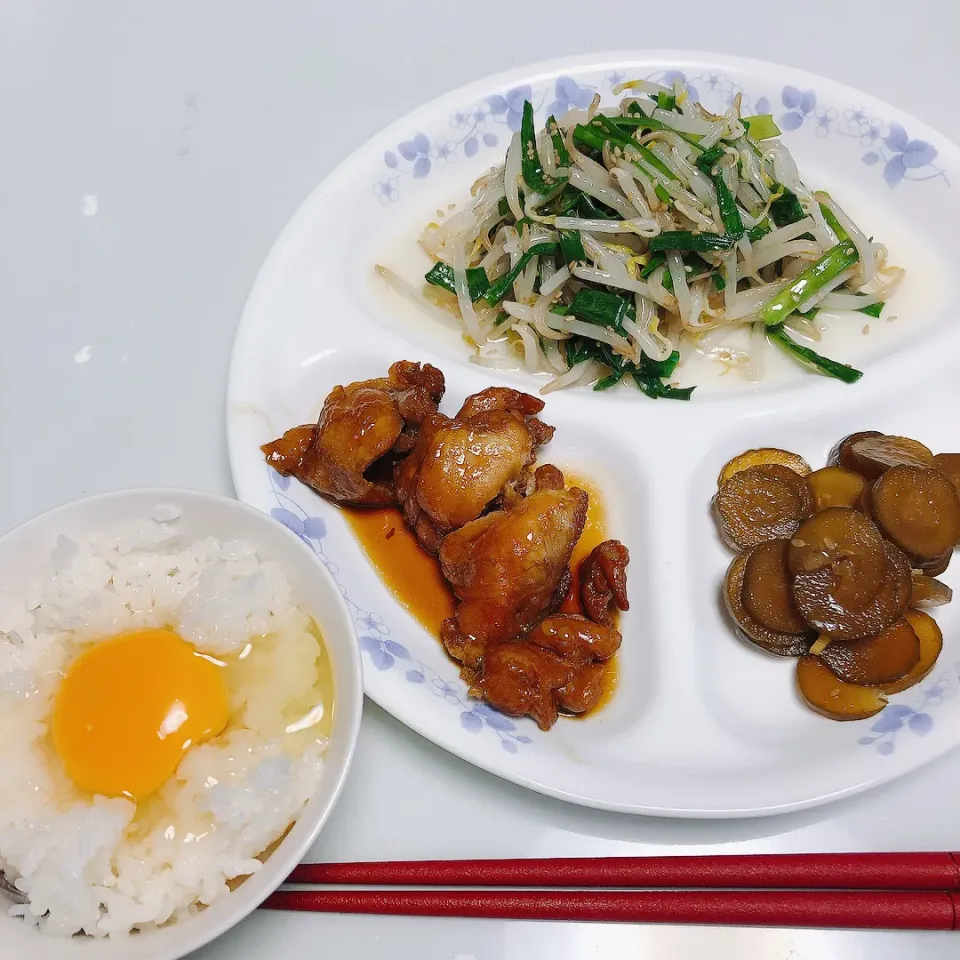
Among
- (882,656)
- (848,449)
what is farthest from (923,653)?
(848,449)

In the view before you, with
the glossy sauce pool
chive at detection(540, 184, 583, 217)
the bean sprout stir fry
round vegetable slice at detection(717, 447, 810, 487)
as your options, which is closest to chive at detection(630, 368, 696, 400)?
the bean sprout stir fry

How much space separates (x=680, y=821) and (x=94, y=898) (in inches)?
60.0

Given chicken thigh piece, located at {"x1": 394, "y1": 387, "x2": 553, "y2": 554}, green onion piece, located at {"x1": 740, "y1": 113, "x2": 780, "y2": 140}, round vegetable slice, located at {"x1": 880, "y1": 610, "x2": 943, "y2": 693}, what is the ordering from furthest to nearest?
A: 1. green onion piece, located at {"x1": 740, "y1": 113, "x2": 780, "y2": 140}
2. chicken thigh piece, located at {"x1": 394, "y1": 387, "x2": 553, "y2": 554}
3. round vegetable slice, located at {"x1": 880, "y1": 610, "x2": 943, "y2": 693}

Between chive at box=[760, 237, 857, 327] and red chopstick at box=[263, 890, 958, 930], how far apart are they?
1902 mm

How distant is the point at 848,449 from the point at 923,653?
0.71 meters

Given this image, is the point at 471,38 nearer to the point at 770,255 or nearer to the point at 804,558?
the point at 770,255

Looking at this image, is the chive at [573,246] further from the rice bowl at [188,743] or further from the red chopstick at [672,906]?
the red chopstick at [672,906]

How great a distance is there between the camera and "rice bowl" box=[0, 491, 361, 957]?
1691 millimetres

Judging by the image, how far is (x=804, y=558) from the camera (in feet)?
7.25

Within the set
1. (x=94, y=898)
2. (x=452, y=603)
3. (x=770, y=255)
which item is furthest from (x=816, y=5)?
(x=94, y=898)

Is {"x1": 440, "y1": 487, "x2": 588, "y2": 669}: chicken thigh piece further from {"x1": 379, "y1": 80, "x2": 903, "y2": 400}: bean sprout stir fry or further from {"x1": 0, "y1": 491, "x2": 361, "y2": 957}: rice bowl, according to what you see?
{"x1": 379, "y1": 80, "x2": 903, "y2": 400}: bean sprout stir fry

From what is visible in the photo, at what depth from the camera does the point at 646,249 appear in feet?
9.18

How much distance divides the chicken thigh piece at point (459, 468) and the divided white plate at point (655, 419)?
25 centimetres

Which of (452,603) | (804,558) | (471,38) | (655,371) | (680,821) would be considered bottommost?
(680,821)
